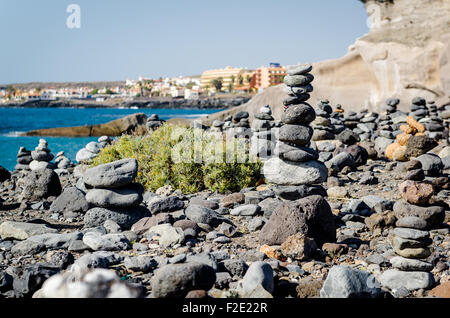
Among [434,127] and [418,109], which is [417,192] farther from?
[418,109]

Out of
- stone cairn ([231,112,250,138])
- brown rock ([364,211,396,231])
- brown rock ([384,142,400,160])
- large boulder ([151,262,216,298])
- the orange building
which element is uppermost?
the orange building

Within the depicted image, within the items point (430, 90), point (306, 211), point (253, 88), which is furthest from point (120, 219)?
point (253, 88)

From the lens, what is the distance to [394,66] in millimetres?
20000

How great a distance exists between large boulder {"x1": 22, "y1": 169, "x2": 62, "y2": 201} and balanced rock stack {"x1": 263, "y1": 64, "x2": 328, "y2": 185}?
5021 millimetres

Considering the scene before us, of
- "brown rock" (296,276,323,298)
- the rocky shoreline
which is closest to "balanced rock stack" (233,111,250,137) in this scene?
"brown rock" (296,276,323,298)

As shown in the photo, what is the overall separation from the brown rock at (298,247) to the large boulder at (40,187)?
6299 millimetres

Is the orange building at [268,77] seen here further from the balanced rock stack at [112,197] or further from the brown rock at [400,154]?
the balanced rock stack at [112,197]

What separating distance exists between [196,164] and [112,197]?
2745 millimetres

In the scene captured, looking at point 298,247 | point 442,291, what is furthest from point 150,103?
point 442,291

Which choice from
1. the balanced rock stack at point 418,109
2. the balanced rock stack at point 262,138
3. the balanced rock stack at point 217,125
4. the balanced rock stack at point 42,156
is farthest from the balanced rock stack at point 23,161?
the balanced rock stack at point 418,109

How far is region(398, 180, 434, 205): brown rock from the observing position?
5.81 m

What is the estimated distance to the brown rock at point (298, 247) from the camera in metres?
5.04

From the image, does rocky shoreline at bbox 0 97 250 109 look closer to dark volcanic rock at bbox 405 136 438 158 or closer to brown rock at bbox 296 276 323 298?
dark volcanic rock at bbox 405 136 438 158

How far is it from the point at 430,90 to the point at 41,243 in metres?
17.9
